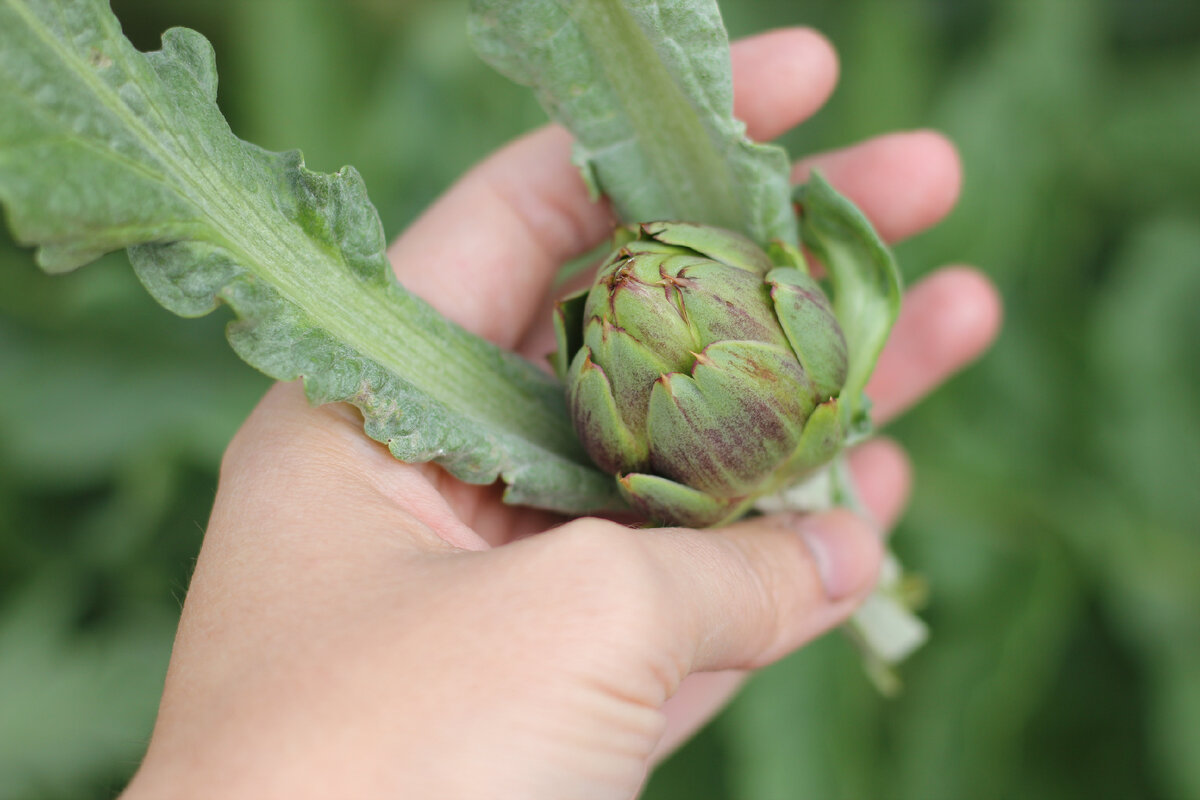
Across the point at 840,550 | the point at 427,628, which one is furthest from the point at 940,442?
the point at 427,628

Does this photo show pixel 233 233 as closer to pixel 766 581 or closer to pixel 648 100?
pixel 648 100

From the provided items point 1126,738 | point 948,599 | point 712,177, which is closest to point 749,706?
point 948,599

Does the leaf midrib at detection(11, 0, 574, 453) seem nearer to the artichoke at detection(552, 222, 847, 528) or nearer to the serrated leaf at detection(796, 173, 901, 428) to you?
the artichoke at detection(552, 222, 847, 528)

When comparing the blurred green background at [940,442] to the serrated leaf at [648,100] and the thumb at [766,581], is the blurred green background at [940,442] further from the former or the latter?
the serrated leaf at [648,100]

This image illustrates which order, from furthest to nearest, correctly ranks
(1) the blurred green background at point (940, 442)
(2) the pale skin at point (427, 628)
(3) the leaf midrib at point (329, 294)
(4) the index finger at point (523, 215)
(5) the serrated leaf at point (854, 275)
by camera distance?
1. (1) the blurred green background at point (940, 442)
2. (4) the index finger at point (523, 215)
3. (5) the serrated leaf at point (854, 275)
4. (3) the leaf midrib at point (329, 294)
5. (2) the pale skin at point (427, 628)

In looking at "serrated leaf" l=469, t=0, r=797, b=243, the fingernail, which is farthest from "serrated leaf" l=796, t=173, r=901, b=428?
the fingernail

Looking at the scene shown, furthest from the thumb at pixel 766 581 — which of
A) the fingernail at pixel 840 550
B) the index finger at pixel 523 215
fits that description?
the index finger at pixel 523 215
